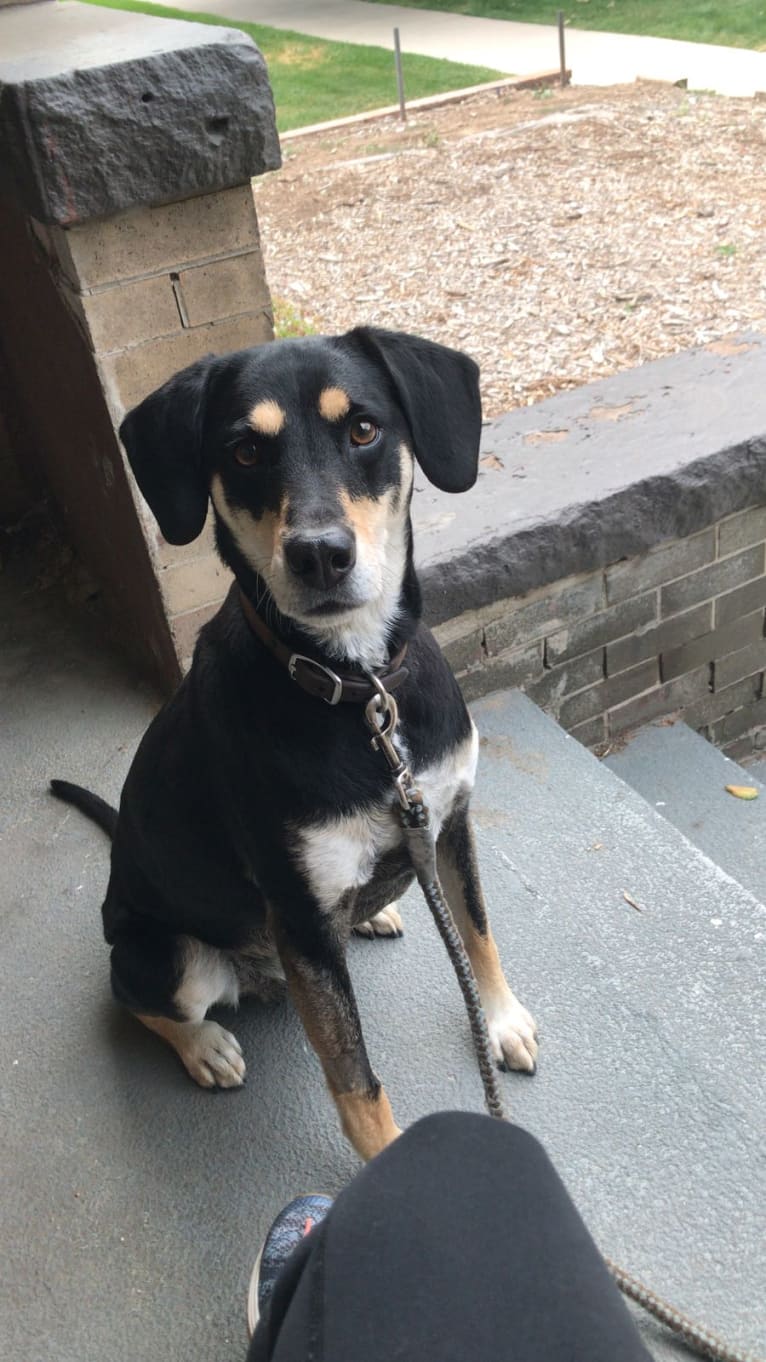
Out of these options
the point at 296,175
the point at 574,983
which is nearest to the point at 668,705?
the point at 574,983

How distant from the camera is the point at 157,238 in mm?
2348

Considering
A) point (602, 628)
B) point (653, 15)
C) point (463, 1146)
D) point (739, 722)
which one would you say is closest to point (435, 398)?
point (463, 1146)

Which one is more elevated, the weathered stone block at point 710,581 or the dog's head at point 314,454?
the dog's head at point 314,454

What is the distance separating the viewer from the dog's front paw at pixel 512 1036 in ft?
6.63

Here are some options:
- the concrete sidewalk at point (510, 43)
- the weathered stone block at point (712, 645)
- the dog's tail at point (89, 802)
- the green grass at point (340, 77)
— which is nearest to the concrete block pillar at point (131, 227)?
the dog's tail at point (89, 802)

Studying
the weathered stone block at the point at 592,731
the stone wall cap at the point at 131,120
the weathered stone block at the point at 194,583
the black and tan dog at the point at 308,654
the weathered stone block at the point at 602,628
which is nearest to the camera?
the black and tan dog at the point at 308,654

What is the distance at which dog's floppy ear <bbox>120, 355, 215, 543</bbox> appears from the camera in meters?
1.65

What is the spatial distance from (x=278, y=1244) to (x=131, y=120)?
6.76 feet

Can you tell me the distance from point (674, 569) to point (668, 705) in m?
0.52

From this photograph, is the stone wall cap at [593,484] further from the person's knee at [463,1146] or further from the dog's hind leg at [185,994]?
the person's knee at [463,1146]

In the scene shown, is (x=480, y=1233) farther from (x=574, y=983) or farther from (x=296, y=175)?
(x=296, y=175)

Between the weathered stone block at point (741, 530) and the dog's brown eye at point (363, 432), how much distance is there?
6.47ft

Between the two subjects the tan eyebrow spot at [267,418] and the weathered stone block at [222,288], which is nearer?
the tan eyebrow spot at [267,418]

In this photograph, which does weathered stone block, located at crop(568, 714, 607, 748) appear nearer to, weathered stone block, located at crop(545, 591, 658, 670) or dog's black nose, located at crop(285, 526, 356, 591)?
weathered stone block, located at crop(545, 591, 658, 670)
